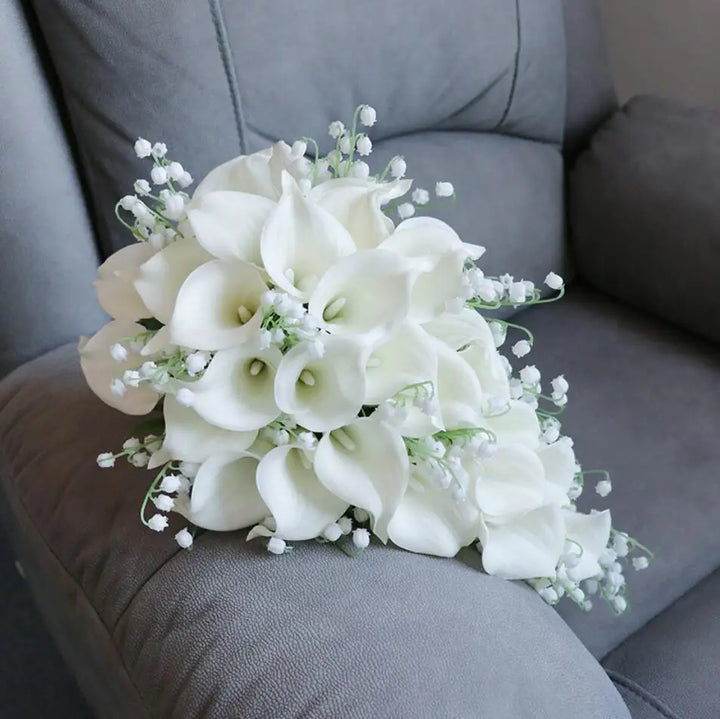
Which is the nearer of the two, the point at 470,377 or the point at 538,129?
the point at 470,377

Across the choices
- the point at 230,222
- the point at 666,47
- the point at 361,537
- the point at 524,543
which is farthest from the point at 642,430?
the point at 666,47

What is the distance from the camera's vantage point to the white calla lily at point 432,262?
1.90 ft

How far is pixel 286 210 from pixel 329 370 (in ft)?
0.35

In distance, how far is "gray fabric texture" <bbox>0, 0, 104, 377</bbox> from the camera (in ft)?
2.53

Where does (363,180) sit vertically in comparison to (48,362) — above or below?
above

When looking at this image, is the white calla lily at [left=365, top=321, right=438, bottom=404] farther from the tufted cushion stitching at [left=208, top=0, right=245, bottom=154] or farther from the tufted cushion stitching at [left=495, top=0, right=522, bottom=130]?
the tufted cushion stitching at [left=495, top=0, right=522, bottom=130]

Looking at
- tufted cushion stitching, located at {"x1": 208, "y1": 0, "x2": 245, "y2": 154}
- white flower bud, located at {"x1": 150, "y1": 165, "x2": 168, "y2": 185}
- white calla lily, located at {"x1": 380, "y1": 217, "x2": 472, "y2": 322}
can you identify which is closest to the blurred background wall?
tufted cushion stitching, located at {"x1": 208, "y1": 0, "x2": 245, "y2": 154}

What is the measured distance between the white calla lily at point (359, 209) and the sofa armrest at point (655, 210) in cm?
60

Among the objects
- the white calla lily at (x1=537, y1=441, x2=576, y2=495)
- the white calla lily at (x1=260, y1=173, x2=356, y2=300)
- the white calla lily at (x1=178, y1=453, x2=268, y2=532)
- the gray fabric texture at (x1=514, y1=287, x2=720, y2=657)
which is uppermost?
the white calla lily at (x1=260, y1=173, x2=356, y2=300)

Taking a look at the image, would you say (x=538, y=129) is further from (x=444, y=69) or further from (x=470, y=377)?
(x=470, y=377)

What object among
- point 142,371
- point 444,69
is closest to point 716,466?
point 444,69

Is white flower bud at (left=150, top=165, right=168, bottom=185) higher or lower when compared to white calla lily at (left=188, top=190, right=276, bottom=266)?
higher

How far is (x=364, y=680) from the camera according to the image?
20.7 inches

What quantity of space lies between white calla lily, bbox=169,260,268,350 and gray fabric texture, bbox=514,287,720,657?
0.48 m
